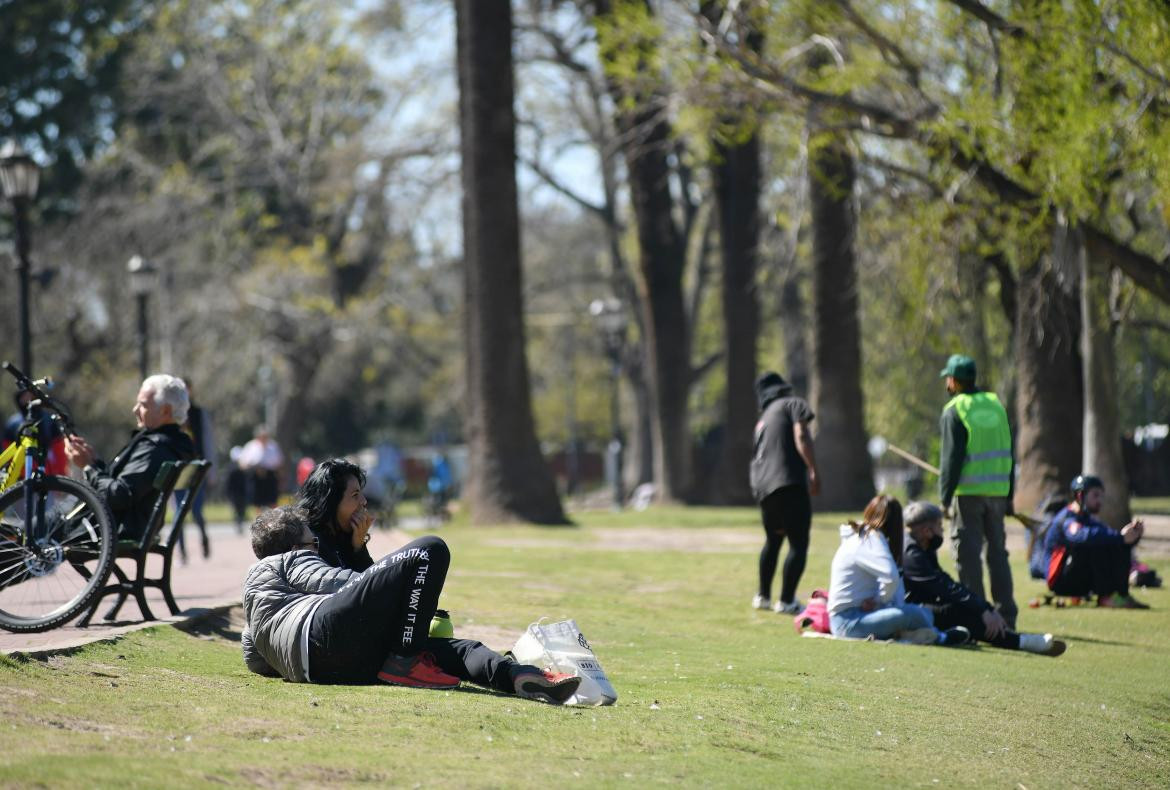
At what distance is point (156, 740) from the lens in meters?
6.03

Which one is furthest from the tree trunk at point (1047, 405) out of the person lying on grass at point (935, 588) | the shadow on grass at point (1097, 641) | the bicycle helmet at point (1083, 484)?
the person lying on grass at point (935, 588)

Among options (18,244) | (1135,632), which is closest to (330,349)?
(18,244)

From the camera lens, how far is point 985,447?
37.7 ft

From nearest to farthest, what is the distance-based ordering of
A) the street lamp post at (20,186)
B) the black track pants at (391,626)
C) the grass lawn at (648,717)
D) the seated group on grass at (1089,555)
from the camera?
the grass lawn at (648,717), the black track pants at (391,626), the seated group on grass at (1089,555), the street lamp post at (20,186)

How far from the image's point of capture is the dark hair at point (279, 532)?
773cm

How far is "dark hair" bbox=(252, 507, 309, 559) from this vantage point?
25.4 ft

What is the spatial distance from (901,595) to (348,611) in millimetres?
4816

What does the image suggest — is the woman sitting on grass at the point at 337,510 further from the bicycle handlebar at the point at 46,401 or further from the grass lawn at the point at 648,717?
the bicycle handlebar at the point at 46,401

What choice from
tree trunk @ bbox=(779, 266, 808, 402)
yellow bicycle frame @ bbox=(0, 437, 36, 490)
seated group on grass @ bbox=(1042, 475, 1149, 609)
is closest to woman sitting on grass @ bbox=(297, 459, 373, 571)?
yellow bicycle frame @ bbox=(0, 437, 36, 490)

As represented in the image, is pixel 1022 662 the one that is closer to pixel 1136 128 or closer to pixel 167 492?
pixel 167 492

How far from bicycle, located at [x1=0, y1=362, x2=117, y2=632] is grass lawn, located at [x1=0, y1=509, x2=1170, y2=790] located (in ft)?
1.92

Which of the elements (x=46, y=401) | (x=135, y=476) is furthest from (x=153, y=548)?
(x=46, y=401)

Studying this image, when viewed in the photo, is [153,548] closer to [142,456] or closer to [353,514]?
[142,456]

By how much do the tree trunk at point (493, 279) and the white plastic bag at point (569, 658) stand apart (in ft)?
50.9
